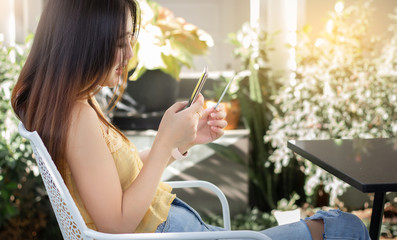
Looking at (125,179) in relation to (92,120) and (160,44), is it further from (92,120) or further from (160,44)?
(160,44)

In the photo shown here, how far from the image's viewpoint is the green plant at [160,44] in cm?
Answer: 309

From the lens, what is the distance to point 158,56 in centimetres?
310

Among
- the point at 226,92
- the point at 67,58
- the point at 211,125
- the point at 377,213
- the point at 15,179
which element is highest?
the point at 67,58

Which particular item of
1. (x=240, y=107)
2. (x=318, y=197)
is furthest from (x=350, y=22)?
(x=318, y=197)

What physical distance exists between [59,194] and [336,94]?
232 cm

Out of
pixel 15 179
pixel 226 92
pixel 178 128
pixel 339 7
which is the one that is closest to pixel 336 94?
pixel 339 7

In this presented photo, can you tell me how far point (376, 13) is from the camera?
11.1 feet

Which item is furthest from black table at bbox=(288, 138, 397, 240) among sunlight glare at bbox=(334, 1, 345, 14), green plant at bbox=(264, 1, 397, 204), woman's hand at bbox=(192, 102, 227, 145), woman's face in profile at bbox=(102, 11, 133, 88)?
sunlight glare at bbox=(334, 1, 345, 14)

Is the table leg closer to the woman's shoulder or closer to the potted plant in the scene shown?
the woman's shoulder

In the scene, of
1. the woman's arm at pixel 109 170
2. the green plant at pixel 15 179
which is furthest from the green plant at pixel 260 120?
the woman's arm at pixel 109 170

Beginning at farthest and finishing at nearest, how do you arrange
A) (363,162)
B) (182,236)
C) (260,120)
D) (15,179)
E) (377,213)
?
(260,120), (15,179), (377,213), (363,162), (182,236)

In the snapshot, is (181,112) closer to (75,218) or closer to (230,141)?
(75,218)

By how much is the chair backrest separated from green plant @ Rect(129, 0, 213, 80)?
1976 mm

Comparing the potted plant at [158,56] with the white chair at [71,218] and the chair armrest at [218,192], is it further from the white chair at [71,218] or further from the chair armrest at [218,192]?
the white chair at [71,218]
